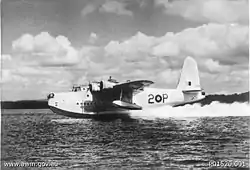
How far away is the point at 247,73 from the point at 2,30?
3629mm

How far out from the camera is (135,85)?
6.75m

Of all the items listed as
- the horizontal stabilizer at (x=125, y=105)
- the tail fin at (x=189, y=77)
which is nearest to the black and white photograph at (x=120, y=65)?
the tail fin at (x=189, y=77)

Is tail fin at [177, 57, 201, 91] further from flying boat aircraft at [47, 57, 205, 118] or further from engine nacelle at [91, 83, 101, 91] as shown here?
engine nacelle at [91, 83, 101, 91]

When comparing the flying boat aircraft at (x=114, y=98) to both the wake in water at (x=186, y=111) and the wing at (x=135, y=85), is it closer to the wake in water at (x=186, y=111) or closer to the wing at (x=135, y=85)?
the wing at (x=135, y=85)

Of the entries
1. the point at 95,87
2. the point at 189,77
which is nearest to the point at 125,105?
the point at 95,87

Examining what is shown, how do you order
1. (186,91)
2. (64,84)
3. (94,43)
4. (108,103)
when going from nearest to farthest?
(94,43), (64,84), (186,91), (108,103)

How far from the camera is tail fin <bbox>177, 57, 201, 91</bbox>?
5.42m

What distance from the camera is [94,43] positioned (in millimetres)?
5402

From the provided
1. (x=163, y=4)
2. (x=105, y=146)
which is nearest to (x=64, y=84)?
(x=105, y=146)

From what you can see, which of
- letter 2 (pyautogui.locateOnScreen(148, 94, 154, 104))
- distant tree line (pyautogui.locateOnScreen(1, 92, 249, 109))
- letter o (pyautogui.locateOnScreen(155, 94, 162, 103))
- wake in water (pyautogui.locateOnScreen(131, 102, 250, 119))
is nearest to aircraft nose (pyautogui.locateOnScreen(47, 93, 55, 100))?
distant tree line (pyautogui.locateOnScreen(1, 92, 249, 109))

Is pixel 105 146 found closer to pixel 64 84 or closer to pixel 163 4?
pixel 64 84

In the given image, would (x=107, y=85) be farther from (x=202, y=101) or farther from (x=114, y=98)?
(x=202, y=101)

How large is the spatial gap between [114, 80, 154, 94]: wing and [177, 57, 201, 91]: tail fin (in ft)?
2.04

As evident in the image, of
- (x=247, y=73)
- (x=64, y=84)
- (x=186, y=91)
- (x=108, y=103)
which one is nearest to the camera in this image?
(x=247, y=73)
